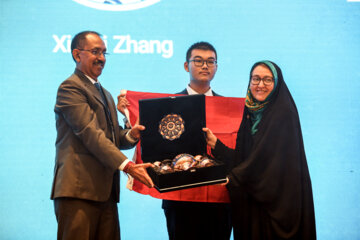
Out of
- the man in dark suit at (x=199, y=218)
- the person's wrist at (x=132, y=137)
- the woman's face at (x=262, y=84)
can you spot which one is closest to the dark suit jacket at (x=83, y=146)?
the person's wrist at (x=132, y=137)

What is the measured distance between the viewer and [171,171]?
1757 millimetres

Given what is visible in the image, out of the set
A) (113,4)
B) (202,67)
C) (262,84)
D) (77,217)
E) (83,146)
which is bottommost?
(77,217)

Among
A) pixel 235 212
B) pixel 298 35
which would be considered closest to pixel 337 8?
pixel 298 35

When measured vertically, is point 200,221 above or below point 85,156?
below

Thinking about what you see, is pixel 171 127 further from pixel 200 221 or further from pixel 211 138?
pixel 200 221

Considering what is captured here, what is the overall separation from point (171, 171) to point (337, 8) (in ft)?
7.76

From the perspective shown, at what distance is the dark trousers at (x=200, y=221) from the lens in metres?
2.15

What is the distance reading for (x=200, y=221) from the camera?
216 cm

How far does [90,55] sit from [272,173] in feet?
4.55

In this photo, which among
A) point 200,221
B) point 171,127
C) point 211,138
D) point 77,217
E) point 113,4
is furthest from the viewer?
point 113,4

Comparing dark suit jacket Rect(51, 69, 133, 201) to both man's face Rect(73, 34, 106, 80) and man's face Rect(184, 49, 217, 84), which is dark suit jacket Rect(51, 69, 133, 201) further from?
man's face Rect(184, 49, 217, 84)

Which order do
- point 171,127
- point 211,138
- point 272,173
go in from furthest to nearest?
point 211,138
point 171,127
point 272,173

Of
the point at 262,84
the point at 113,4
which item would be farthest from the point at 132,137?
the point at 113,4

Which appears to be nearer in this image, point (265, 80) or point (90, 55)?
point (265, 80)
